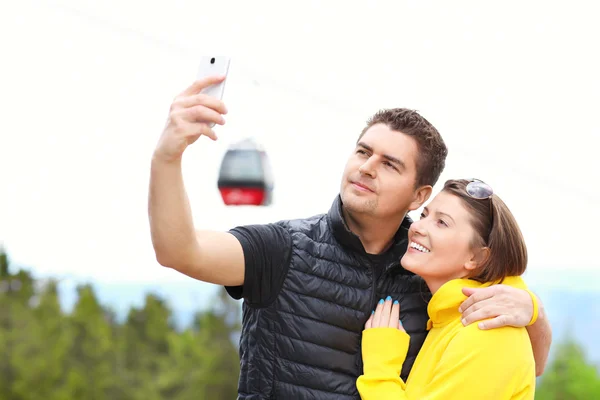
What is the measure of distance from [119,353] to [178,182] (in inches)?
1046

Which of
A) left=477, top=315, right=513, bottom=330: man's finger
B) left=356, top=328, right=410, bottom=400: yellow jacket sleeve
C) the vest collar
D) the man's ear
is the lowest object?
left=356, top=328, right=410, bottom=400: yellow jacket sleeve

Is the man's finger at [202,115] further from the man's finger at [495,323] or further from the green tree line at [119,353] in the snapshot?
the green tree line at [119,353]

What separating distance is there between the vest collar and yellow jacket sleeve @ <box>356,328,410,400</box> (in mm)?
227

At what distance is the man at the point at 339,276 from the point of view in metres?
2.36

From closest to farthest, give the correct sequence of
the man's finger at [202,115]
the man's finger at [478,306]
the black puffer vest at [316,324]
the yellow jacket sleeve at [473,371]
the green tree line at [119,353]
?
the man's finger at [202,115] < the yellow jacket sleeve at [473,371] < the man's finger at [478,306] < the black puffer vest at [316,324] < the green tree line at [119,353]

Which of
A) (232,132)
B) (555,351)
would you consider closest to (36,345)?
(555,351)

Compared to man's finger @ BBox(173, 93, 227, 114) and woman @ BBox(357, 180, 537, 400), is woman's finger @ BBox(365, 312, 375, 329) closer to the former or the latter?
woman @ BBox(357, 180, 537, 400)

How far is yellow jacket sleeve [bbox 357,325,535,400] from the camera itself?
7.29 feet

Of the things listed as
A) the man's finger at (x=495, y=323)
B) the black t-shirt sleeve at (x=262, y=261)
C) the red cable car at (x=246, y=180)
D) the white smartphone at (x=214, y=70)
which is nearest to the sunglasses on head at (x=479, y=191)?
the man's finger at (x=495, y=323)

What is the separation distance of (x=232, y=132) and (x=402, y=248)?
5.14 metres

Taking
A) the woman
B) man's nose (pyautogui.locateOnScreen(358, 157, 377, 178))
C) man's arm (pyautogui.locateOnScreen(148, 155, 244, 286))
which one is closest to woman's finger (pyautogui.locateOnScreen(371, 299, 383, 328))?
the woman

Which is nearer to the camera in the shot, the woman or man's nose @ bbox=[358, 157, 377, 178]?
the woman

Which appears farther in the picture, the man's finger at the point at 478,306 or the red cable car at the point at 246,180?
the red cable car at the point at 246,180

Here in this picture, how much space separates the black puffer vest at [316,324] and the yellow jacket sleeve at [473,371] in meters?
0.11
